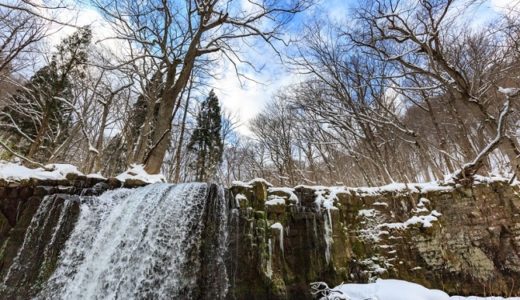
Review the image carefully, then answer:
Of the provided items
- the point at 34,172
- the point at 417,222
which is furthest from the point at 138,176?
the point at 417,222

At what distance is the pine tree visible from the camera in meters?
18.9

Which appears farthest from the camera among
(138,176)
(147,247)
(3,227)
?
(138,176)

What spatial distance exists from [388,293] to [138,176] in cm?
638

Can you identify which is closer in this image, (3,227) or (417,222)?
(3,227)

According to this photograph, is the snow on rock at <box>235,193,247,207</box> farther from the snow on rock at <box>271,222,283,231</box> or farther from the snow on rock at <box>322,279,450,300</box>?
the snow on rock at <box>322,279,450,300</box>

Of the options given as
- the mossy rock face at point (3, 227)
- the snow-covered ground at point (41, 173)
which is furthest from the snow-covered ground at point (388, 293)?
the mossy rock face at point (3, 227)

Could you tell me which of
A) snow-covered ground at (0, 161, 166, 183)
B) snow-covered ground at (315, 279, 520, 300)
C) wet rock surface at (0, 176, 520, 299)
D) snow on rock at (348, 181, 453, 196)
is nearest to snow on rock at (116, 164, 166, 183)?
snow-covered ground at (0, 161, 166, 183)

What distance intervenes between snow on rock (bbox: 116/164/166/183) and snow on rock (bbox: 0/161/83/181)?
1047mm

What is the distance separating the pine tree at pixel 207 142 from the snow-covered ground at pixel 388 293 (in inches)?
579

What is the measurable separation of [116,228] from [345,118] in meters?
8.83

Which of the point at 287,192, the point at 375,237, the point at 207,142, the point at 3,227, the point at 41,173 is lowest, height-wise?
the point at 375,237

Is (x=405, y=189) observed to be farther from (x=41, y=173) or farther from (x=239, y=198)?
(x=41, y=173)

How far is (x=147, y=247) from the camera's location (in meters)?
4.86

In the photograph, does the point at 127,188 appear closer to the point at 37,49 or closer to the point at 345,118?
the point at 37,49
